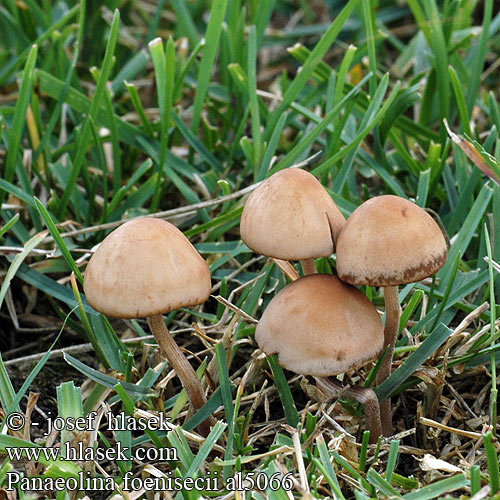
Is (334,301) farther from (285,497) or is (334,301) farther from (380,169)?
(380,169)

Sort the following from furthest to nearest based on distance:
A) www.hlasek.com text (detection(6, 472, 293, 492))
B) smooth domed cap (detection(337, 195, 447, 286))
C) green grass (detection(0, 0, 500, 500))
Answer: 1. green grass (detection(0, 0, 500, 500))
2. www.hlasek.com text (detection(6, 472, 293, 492))
3. smooth domed cap (detection(337, 195, 447, 286))

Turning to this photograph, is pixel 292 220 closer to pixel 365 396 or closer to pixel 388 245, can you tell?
pixel 388 245

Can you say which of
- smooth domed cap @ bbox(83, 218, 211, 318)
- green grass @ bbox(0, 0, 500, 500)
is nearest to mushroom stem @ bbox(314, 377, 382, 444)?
green grass @ bbox(0, 0, 500, 500)

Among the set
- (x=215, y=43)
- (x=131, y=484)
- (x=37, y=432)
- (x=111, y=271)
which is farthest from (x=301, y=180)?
(x=215, y=43)

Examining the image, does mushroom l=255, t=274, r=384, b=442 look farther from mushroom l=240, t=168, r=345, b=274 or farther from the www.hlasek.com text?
the www.hlasek.com text

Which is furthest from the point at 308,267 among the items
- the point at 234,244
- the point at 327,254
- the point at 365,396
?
the point at 234,244
